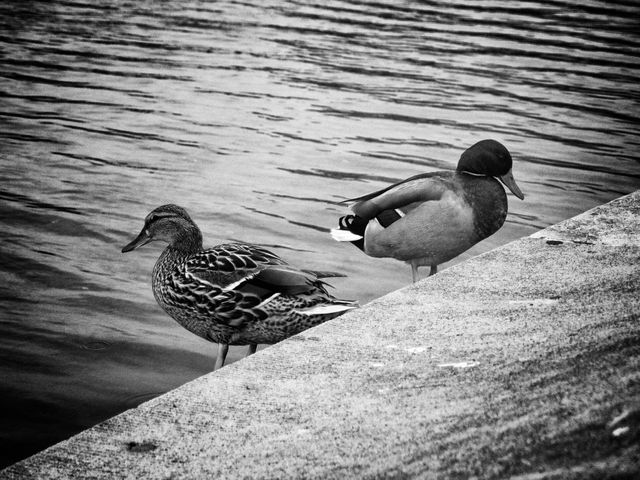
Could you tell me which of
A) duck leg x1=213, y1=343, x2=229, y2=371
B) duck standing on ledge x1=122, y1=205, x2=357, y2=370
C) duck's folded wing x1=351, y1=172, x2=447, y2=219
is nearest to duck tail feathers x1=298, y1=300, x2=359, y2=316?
duck standing on ledge x1=122, y1=205, x2=357, y2=370

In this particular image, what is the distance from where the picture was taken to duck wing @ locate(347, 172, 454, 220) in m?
6.45

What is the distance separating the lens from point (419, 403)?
9.84ft

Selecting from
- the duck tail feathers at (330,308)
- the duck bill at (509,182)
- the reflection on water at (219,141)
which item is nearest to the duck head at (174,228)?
the reflection on water at (219,141)

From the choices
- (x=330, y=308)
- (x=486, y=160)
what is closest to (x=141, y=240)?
(x=330, y=308)

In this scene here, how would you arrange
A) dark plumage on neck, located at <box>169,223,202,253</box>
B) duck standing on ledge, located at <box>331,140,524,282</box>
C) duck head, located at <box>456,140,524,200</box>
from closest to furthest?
dark plumage on neck, located at <box>169,223,202,253</box>
duck standing on ledge, located at <box>331,140,524,282</box>
duck head, located at <box>456,140,524,200</box>

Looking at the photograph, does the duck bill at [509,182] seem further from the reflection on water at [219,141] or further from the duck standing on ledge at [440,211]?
the reflection on water at [219,141]

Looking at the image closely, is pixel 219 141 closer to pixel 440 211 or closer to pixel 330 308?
pixel 440 211

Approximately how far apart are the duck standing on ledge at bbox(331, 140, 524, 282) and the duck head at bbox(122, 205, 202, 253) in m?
1.47

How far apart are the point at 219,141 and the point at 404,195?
Answer: 487 cm

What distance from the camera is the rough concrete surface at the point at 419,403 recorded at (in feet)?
8.42

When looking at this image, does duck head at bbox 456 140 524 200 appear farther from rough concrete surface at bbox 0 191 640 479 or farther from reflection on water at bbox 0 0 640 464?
rough concrete surface at bbox 0 191 640 479

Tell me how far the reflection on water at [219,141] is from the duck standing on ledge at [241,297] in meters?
0.43

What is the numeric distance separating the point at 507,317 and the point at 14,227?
5400mm

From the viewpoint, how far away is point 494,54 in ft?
58.7
